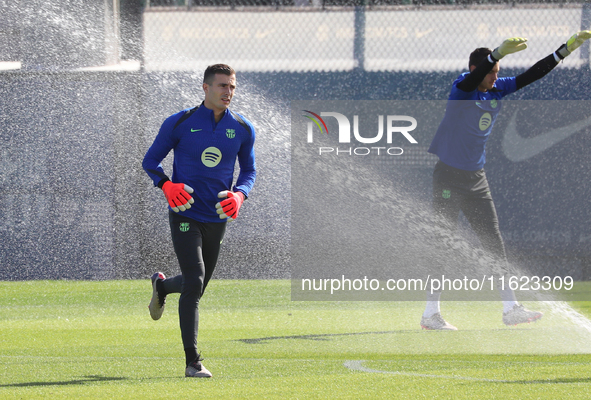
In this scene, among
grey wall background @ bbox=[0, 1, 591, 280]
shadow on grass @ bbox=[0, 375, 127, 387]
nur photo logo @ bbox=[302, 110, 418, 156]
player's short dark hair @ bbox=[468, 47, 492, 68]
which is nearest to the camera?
shadow on grass @ bbox=[0, 375, 127, 387]

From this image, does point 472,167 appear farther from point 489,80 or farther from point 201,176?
point 201,176

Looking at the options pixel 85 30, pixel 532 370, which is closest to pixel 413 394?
pixel 532 370

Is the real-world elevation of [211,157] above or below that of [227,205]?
above

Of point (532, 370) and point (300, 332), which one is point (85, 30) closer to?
point (300, 332)

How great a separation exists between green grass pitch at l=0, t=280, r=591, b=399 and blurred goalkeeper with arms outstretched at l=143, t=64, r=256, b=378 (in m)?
0.57

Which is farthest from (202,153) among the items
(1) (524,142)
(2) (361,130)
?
(1) (524,142)

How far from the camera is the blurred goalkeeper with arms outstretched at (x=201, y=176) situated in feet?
13.9

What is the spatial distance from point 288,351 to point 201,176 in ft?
4.57

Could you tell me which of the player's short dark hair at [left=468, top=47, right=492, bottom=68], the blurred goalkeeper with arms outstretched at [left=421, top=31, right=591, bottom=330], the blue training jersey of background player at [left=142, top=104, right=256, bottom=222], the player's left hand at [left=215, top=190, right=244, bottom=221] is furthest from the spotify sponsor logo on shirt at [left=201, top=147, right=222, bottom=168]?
the player's short dark hair at [left=468, top=47, right=492, bottom=68]

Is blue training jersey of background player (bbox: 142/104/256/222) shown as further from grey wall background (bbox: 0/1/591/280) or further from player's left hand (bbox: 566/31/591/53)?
grey wall background (bbox: 0/1/591/280)

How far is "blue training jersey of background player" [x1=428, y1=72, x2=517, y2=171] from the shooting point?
5.87 metres

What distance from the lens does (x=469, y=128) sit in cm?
592

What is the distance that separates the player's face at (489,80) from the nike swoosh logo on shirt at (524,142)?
3.86 m

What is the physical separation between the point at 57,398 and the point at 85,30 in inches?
330
